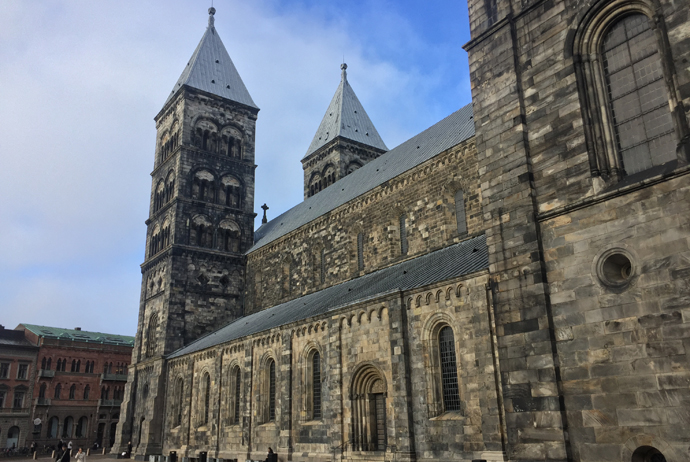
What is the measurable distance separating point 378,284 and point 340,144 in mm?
31253

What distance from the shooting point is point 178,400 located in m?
Result: 37.7

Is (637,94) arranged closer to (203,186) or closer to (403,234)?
(403,234)

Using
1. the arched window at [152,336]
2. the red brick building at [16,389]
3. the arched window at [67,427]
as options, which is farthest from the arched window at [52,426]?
the arched window at [152,336]

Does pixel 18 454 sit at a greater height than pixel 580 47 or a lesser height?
lesser

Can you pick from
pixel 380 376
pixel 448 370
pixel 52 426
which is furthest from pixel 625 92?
pixel 52 426

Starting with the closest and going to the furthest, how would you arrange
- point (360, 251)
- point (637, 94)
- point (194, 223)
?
1. point (637, 94)
2. point (360, 251)
3. point (194, 223)

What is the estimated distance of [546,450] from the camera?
10.8 metres

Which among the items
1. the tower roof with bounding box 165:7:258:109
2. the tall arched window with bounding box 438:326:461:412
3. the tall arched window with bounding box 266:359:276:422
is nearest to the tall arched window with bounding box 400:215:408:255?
Answer: the tall arched window with bounding box 266:359:276:422

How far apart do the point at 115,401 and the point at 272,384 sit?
136 ft

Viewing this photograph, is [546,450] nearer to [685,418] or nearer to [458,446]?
[685,418]

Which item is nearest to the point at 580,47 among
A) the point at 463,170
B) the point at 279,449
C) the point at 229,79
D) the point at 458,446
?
the point at 458,446

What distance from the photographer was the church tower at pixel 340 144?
54750 millimetres

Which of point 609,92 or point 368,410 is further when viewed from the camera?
point 368,410

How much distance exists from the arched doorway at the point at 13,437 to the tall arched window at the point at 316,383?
146ft
